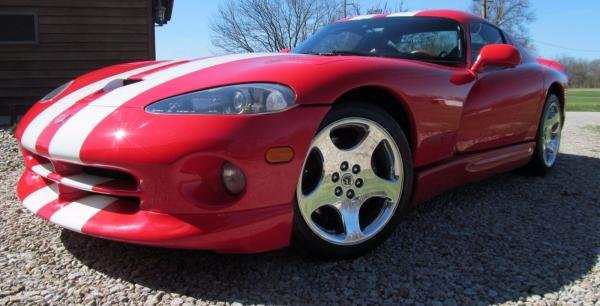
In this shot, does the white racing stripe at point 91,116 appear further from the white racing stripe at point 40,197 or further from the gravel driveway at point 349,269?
the gravel driveway at point 349,269

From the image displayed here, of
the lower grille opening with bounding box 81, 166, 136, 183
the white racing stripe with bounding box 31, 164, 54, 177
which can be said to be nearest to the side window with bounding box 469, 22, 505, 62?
the lower grille opening with bounding box 81, 166, 136, 183

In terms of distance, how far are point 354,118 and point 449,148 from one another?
2.73 feet

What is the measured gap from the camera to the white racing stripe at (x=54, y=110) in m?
2.37

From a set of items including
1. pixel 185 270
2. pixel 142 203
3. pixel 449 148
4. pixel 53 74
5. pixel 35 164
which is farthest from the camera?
pixel 53 74

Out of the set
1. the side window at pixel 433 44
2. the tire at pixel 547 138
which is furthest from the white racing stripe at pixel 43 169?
the tire at pixel 547 138

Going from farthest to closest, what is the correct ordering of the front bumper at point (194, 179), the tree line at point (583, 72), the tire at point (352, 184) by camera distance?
the tree line at point (583, 72)
the tire at point (352, 184)
the front bumper at point (194, 179)

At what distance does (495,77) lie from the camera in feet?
10.4

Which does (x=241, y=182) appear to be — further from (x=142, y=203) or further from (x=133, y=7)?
(x=133, y=7)

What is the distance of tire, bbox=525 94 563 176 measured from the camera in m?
4.02

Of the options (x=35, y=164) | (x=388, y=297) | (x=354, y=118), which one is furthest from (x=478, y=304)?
(x=35, y=164)

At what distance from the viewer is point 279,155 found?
194 cm

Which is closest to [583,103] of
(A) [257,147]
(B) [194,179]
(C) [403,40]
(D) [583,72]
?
(C) [403,40]

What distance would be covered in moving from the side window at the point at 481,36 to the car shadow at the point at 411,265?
3.51ft

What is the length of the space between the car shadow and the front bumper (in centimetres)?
23
